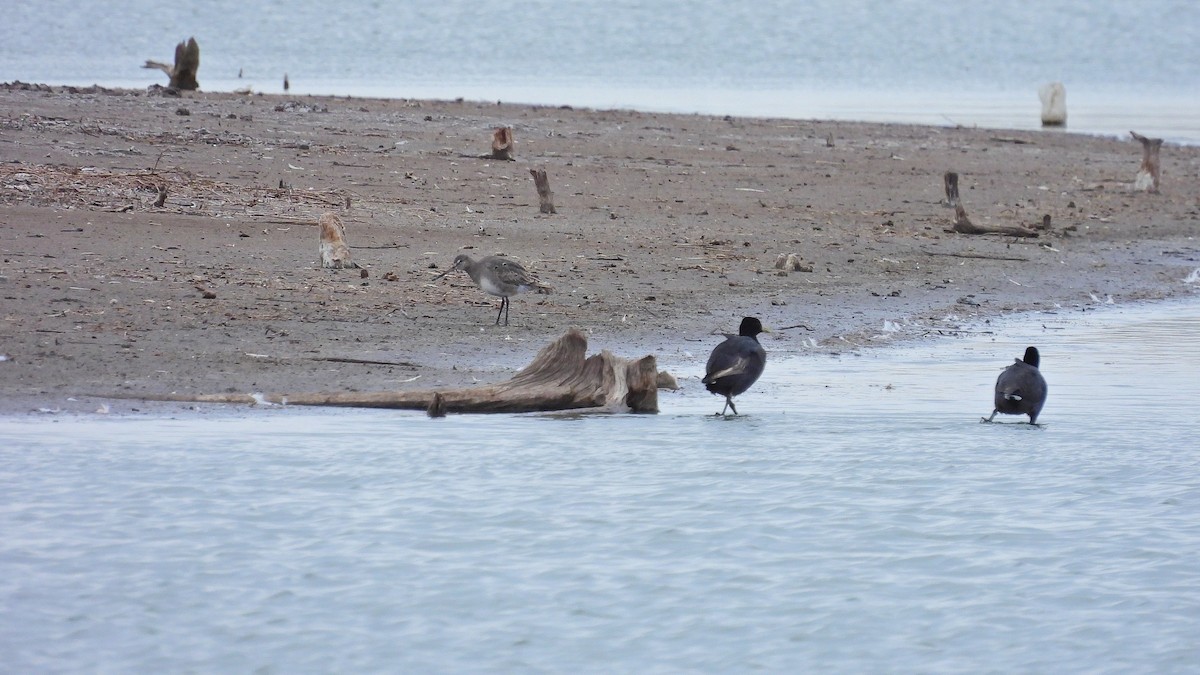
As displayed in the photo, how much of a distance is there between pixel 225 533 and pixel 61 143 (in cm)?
1024

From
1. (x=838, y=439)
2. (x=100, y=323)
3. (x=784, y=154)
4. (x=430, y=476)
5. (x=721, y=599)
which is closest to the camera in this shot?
(x=721, y=599)

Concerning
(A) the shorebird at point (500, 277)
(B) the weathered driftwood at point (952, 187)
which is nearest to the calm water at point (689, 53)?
(B) the weathered driftwood at point (952, 187)

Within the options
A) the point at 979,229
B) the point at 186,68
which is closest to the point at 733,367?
the point at 979,229

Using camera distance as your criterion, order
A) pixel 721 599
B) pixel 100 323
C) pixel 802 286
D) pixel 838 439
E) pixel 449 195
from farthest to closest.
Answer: pixel 449 195, pixel 802 286, pixel 100 323, pixel 838 439, pixel 721 599

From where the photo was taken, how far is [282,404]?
8.85 m

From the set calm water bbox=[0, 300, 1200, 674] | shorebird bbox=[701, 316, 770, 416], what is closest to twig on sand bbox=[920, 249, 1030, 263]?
calm water bbox=[0, 300, 1200, 674]

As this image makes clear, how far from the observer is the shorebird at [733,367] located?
347 inches

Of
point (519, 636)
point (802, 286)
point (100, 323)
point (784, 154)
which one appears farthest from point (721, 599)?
point (784, 154)

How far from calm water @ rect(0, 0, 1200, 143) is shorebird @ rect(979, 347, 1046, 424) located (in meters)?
23.0

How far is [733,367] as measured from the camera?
8.81 metres

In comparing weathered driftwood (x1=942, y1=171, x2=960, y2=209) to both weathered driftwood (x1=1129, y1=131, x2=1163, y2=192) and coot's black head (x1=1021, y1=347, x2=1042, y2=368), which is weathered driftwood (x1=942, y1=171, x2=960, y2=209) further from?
coot's black head (x1=1021, y1=347, x2=1042, y2=368)

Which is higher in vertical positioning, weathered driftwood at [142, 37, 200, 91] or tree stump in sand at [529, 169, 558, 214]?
weathered driftwood at [142, 37, 200, 91]

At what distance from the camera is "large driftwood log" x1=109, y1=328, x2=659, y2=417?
869 centimetres

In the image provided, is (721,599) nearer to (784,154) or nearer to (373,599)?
(373,599)
